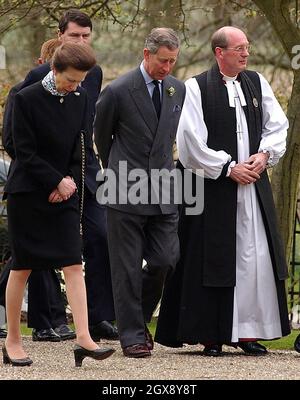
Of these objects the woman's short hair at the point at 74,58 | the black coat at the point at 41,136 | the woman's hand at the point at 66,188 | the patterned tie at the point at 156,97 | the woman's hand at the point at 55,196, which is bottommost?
the woman's hand at the point at 55,196

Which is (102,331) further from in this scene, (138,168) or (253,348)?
(138,168)

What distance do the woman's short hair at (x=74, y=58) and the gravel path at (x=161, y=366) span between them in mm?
1685

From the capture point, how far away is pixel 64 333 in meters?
9.12

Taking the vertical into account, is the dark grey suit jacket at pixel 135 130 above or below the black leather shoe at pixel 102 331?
above

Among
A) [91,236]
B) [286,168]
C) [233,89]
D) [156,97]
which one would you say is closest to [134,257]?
[91,236]

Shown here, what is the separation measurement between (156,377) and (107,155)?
5.79 feet

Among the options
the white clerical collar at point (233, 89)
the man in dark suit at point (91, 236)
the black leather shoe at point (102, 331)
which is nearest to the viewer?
the white clerical collar at point (233, 89)

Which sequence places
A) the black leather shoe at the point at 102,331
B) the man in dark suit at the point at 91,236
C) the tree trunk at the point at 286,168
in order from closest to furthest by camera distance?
1. the man in dark suit at the point at 91,236
2. the black leather shoe at the point at 102,331
3. the tree trunk at the point at 286,168

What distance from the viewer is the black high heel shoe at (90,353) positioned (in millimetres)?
7090

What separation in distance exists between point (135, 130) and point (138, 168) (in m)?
0.24

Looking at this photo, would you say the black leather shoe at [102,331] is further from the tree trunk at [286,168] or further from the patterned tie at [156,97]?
the tree trunk at [286,168]

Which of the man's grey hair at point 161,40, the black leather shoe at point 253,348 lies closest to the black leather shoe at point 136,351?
the black leather shoe at point 253,348

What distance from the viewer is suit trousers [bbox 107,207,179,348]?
800cm

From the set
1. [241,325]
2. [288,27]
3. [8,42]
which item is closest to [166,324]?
[241,325]
